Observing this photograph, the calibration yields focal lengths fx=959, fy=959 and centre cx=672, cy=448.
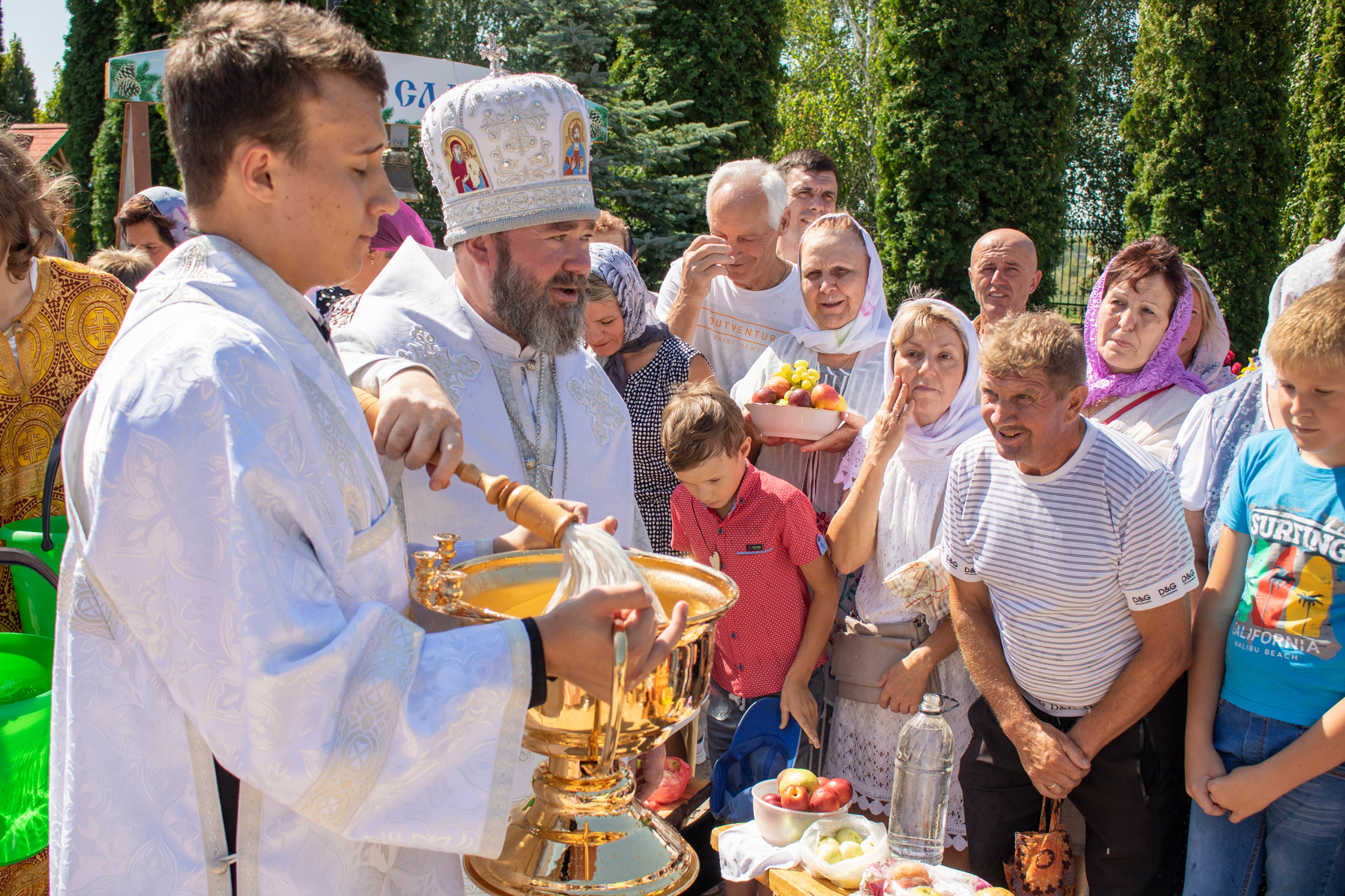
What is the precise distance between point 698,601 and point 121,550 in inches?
33.4

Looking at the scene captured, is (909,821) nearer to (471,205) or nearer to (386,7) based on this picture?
(471,205)

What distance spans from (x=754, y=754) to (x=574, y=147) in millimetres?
2123

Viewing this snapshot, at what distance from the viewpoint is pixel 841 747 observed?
352 centimetres

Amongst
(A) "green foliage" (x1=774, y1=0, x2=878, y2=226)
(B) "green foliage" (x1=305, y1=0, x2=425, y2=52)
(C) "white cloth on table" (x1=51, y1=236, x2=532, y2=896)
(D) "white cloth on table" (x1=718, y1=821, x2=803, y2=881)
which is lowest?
(D) "white cloth on table" (x1=718, y1=821, x2=803, y2=881)

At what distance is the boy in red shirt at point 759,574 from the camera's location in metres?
3.36

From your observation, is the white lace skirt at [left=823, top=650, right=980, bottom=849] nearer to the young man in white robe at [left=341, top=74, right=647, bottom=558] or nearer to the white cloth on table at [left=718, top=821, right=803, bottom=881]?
the white cloth on table at [left=718, top=821, right=803, bottom=881]

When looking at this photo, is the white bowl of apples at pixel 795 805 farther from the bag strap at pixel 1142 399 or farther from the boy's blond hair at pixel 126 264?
the boy's blond hair at pixel 126 264

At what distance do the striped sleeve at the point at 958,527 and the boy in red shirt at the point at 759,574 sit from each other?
1.69 feet

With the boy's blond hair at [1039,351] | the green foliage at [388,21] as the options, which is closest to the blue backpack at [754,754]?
the boy's blond hair at [1039,351]

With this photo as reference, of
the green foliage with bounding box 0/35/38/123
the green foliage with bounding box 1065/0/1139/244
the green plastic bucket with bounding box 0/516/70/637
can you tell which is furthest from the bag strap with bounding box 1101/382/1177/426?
the green foliage with bounding box 0/35/38/123

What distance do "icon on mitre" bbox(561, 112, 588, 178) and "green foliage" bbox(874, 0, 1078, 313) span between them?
12271 millimetres

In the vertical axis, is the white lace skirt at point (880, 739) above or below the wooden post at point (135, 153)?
below

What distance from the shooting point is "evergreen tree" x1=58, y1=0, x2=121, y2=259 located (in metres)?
19.6

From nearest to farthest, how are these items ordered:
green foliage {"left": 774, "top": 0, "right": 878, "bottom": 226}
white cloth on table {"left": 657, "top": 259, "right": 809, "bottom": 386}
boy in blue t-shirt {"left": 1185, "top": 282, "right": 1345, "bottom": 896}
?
boy in blue t-shirt {"left": 1185, "top": 282, "right": 1345, "bottom": 896}, white cloth on table {"left": 657, "top": 259, "right": 809, "bottom": 386}, green foliage {"left": 774, "top": 0, "right": 878, "bottom": 226}
